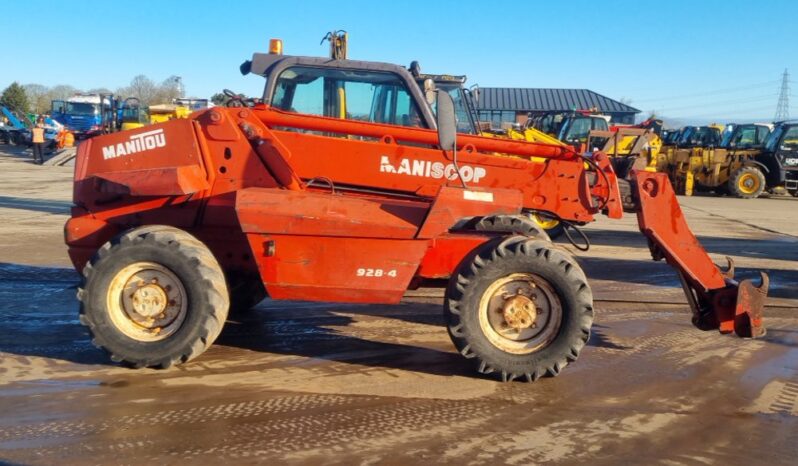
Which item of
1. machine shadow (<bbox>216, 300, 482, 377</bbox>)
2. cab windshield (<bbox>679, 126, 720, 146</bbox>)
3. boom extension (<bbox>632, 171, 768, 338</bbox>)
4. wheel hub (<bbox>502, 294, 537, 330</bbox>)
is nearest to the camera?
wheel hub (<bbox>502, 294, 537, 330</bbox>)

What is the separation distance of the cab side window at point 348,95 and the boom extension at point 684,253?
6.57ft

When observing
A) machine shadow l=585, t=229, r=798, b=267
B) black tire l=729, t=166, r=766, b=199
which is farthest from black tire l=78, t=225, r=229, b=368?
black tire l=729, t=166, r=766, b=199

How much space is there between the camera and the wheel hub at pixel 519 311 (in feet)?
16.6

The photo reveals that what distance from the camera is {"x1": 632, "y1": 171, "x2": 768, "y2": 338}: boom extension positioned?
5355 mm

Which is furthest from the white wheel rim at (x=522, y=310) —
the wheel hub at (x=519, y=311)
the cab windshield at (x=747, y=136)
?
the cab windshield at (x=747, y=136)

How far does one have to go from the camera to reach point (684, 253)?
5.45 meters

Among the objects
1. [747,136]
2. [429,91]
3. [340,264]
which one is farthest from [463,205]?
[747,136]

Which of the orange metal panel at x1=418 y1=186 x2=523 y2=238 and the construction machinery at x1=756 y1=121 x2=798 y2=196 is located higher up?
the construction machinery at x1=756 y1=121 x2=798 y2=196

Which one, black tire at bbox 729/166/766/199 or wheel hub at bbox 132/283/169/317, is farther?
black tire at bbox 729/166/766/199

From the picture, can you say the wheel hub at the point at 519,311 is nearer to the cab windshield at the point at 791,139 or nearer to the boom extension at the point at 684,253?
the boom extension at the point at 684,253

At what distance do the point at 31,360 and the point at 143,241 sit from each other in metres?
1.29

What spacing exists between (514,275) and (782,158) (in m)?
20.5

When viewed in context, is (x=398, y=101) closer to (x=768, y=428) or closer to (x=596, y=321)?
(x=596, y=321)

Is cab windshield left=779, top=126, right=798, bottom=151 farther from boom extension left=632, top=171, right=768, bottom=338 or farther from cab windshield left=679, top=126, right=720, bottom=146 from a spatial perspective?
boom extension left=632, top=171, right=768, bottom=338
